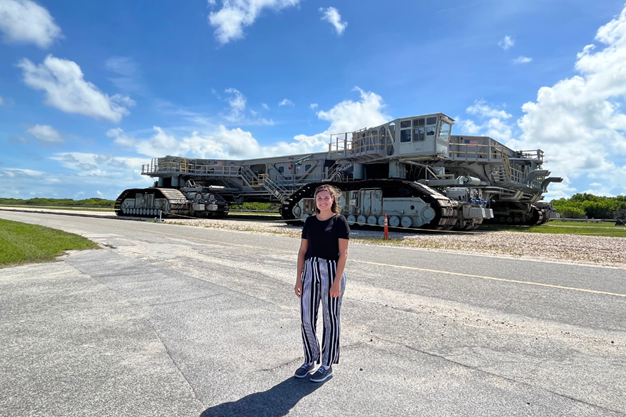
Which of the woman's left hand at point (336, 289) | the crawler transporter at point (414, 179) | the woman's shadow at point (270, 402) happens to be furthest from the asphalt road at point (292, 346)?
the crawler transporter at point (414, 179)

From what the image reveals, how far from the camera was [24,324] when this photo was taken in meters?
4.32

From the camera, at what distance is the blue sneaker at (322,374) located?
122 inches

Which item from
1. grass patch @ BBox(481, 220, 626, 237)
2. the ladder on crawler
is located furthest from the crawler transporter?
grass patch @ BBox(481, 220, 626, 237)

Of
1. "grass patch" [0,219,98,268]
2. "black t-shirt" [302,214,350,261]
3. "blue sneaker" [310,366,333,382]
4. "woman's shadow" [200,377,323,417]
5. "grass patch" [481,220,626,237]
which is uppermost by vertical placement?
"black t-shirt" [302,214,350,261]

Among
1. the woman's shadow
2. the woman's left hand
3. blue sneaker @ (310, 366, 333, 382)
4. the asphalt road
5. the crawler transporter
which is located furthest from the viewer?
the crawler transporter

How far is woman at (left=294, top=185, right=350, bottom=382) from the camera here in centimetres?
326

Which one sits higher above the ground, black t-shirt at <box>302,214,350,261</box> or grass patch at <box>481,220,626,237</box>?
black t-shirt at <box>302,214,350,261</box>

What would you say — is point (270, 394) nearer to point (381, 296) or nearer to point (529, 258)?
point (381, 296)

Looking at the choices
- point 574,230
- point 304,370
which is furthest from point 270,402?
point 574,230

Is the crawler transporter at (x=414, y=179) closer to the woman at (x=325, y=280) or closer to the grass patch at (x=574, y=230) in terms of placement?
the grass patch at (x=574, y=230)

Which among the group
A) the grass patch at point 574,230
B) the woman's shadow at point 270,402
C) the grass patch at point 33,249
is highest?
the grass patch at point 574,230

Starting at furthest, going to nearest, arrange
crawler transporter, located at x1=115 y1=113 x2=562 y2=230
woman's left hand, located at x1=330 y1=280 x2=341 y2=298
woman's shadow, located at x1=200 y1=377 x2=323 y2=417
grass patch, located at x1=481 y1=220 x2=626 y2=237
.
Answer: crawler transporter, located at x1=115 y1=113 x2=562 y2=230 → grass patch, located at x1=481 y1=220 x2=626 y2=237 → woman's left hand, located at x1=330 y1=280 x2=341 y2=298 → woman's shadow, located at x1=200 y1=377 x2=323 y2=417

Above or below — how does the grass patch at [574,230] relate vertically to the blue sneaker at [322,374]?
above

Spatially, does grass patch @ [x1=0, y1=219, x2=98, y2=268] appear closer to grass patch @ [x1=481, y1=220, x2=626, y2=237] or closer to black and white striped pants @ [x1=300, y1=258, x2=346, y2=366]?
black and white striped pants @ [x1=300, y1=258, x2=346, y2=366]
